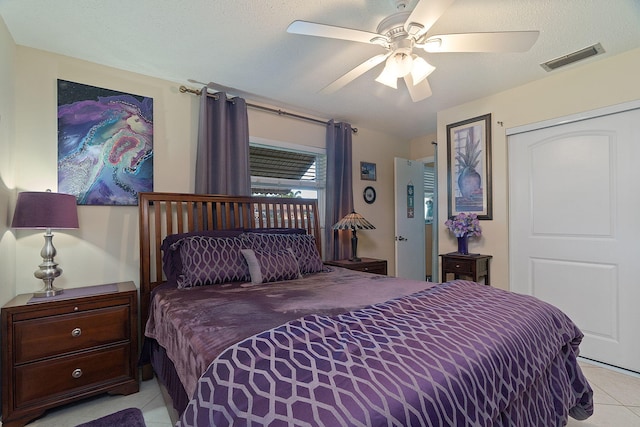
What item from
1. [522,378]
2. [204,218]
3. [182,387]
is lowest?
[182,387]

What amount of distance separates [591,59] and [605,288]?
1.86 meters

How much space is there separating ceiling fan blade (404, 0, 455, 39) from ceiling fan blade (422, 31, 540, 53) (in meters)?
0.12

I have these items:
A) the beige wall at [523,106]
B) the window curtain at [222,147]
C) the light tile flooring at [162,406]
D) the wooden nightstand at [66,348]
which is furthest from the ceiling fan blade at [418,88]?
the wooden nightstand at [66,348]

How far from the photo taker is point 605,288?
2.45 metres

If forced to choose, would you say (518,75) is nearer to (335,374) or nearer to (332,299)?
(332,299)

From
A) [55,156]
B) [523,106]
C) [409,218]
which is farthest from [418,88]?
[55,156]

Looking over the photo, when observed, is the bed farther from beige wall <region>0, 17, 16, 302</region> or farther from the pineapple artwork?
the pineapple artwork

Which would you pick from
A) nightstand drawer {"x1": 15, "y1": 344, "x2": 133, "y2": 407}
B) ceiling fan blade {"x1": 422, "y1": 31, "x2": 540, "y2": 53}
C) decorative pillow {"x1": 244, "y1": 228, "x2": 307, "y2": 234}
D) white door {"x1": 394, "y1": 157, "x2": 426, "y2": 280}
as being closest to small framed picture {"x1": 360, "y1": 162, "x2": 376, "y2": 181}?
white door {"x1": 394, "y1": 157, "x2": 426, "y2": 280}

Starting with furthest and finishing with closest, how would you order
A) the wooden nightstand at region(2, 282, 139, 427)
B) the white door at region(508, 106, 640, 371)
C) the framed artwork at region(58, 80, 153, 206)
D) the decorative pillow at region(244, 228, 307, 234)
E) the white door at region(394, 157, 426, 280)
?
the white door at region(394, 157, 426, 280), the decorative pillow at region(244, 228, 307, 234), the white door at region(508, 106, 640, 371), the framed artwork at region(58, 80, 153, 206), the wooden nightstand at region(2, 282, 139, 427)

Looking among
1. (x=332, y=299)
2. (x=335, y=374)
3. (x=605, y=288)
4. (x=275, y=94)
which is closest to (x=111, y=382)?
(x=332, y=299)

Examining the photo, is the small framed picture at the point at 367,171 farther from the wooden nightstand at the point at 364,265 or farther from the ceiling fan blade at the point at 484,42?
the ceiling fan blade at the point at 484,42

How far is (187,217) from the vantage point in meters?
2.64

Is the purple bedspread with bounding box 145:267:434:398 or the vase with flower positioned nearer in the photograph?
the purple bedspread with bounding box 145:267:434:398

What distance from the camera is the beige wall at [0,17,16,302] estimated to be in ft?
6.01
